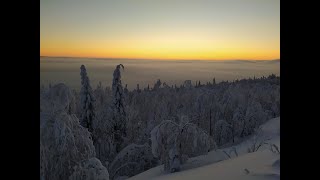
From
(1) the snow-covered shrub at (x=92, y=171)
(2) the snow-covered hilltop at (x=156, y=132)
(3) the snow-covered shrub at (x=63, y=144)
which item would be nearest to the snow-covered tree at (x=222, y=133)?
(2) the snow-covered hilltop at (x=156, y=132)

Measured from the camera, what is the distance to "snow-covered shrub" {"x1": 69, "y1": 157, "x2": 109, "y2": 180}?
9825mm

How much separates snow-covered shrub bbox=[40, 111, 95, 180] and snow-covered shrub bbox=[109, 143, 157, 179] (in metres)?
5.90

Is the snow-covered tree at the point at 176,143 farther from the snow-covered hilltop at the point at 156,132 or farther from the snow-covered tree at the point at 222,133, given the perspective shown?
the snow-covered tree at the point at 222,133

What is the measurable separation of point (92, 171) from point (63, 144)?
176cm

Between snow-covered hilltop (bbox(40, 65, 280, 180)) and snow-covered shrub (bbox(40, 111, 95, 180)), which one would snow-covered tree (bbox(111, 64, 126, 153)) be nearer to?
snow-covered hilltop (bbox(40, 65, 280, 180))

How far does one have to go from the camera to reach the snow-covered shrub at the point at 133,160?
17828 millimetres

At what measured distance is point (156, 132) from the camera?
13711 millimetres

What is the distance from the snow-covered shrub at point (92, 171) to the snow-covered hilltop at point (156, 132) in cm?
2

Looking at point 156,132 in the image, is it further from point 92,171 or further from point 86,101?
point 86,101

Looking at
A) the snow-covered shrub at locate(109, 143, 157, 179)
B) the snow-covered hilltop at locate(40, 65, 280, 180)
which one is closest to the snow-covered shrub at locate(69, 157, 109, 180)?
the snow-covered hilltop at locate(40, 65, 280, 180)

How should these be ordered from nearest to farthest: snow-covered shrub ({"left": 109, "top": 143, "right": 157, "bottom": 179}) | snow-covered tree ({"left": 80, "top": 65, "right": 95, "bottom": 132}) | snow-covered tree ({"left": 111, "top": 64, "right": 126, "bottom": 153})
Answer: snow-covered shrub ({"left": 109, "top": 143, "right": 157, "bottom": 179})
snow-covered tree ({"left": 80, "top": 65, "right": 95, "bottom": 132})
snow-covered tree ({"left": 111, "top": 64, "right": 126, "bottom": 153})
